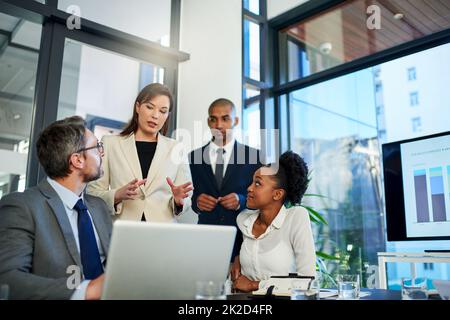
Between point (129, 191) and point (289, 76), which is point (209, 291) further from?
point (289, 76)

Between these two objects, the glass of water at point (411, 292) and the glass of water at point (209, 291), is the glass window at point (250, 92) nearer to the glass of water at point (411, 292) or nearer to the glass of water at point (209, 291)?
→ the glass of water at point (411, 292)

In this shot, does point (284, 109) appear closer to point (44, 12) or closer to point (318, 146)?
point (318, 146)

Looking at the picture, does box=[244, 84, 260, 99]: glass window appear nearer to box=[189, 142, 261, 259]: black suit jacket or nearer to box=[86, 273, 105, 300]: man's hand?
box=[189, 142, 261, 259]: black suit jacket

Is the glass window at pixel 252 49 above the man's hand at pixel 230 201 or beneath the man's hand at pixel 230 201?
above

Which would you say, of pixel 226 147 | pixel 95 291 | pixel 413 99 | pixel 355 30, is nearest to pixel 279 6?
pixel 355 30

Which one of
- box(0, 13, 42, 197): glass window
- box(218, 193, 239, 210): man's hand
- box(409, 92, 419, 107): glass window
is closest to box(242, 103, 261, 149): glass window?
box(409, 92, 419, 107): glass window

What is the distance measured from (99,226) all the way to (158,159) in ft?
2.22

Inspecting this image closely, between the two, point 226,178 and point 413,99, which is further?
point 413,99

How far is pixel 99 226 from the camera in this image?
5.51 feet

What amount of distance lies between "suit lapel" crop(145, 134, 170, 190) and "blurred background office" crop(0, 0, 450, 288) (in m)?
0.97

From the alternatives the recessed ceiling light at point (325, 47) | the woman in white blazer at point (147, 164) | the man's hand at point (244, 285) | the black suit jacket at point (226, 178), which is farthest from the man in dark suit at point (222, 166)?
the recessed ceiling light at point (325, 47)

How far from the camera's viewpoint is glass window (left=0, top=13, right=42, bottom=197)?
3076 millimetres

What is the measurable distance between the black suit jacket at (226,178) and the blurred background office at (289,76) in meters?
0.59

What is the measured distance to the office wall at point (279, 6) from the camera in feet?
12.5
